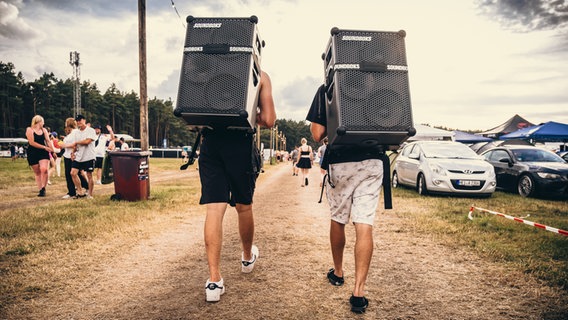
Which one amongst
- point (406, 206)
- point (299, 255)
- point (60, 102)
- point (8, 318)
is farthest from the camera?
point (60, 102)

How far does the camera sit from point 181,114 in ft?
8.17

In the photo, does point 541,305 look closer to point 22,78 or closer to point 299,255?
point 299,255

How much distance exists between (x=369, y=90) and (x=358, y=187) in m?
0.77

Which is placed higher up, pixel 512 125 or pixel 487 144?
pixel 512 125

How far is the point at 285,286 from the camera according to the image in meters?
3.03

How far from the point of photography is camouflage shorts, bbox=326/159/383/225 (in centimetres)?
268

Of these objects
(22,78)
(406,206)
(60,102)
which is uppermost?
(22,78)

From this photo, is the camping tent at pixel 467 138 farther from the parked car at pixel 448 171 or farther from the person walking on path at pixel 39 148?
the person walking on path at pixel 39 148

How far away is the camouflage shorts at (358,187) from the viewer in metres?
2.68

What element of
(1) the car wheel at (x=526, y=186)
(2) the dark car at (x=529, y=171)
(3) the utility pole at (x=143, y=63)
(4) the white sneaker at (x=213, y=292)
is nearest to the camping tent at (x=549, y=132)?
(2) the dark car at (x=529, y=171)

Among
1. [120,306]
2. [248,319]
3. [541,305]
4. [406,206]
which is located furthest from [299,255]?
[406,206]

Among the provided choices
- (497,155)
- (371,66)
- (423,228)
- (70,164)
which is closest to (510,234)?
(423,228)

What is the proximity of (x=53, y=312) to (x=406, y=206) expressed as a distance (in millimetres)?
7021

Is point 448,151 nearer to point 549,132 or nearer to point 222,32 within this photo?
point 222,32
